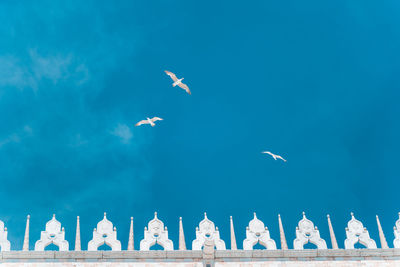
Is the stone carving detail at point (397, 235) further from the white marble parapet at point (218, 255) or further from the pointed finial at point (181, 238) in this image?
the pointed finial at point (181, 238)

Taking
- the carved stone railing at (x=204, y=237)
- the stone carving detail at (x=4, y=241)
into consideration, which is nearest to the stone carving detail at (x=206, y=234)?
the carved stone railing at (x=204, y=237)

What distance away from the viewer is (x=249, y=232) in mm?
36219

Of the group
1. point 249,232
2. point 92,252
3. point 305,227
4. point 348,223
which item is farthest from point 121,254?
point 348,223

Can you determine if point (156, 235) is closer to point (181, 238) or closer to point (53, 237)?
point (181, 238)

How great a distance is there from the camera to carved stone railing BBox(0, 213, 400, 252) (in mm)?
35656

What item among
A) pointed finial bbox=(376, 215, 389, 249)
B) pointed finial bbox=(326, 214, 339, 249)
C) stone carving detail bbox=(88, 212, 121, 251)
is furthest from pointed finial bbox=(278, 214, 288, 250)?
stone carving detail bbox=(88, 212, 121, 251)

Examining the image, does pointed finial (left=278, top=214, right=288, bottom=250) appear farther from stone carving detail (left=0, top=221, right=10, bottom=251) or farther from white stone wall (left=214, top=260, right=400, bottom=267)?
stone carving detail (left=0, top=221, right=10, bottom=251)

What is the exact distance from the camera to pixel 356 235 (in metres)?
36.3

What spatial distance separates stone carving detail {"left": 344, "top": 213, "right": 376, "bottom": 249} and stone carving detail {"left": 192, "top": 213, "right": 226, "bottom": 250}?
657cm

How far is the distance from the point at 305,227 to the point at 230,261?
4479 mm

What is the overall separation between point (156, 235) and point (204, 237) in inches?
101

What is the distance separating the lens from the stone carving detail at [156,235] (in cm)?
3572

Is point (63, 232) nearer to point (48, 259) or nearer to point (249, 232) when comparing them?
point (48, 259)

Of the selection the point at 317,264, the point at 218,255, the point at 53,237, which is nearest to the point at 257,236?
the point at 218,255
